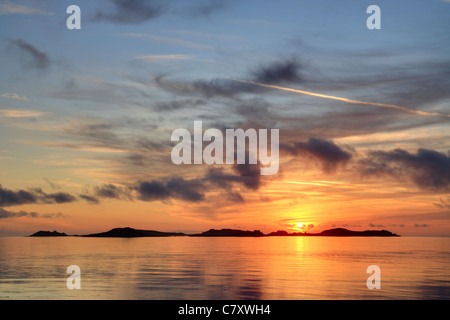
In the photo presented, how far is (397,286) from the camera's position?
58.0 meters

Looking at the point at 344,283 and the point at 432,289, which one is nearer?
the point at 432,289

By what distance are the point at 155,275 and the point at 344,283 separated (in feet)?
92.0

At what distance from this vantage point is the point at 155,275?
7025cm

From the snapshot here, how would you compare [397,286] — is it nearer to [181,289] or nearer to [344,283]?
[344,283]
